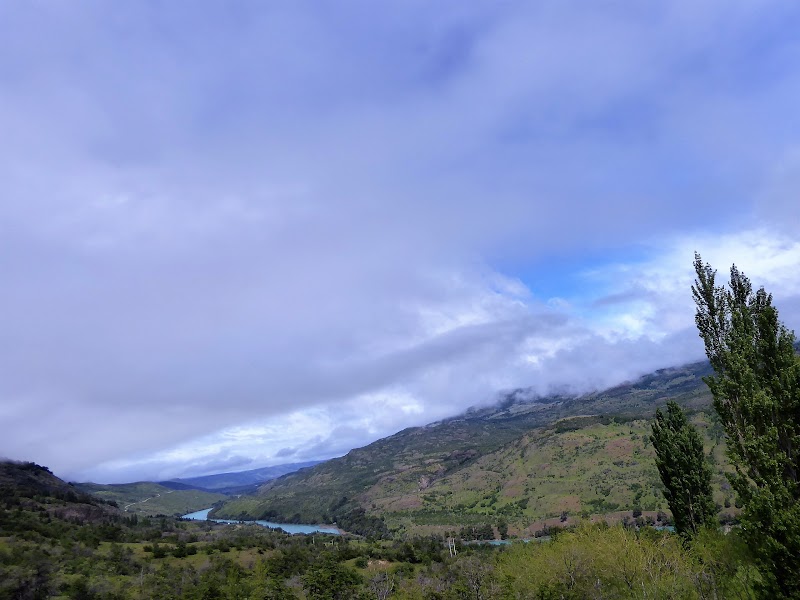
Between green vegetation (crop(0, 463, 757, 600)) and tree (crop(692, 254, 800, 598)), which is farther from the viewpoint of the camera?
green vegetation (crop(0, 463, 757, 600))

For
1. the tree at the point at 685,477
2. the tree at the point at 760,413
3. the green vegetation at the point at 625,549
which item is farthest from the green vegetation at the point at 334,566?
the tree at the point at 760,413

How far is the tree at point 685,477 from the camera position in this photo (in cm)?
5972

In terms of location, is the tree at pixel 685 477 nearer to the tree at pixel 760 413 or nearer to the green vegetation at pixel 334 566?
the green vegetation at pixel 334 566

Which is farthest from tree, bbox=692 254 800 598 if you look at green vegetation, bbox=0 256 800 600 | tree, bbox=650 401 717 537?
tree, bbox=650 401 717 537

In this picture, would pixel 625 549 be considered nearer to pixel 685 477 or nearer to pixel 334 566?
pixel 685 477

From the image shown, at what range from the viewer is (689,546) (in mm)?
51406

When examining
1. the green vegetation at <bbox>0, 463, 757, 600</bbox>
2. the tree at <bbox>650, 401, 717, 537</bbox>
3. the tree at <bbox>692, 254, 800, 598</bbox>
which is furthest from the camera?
the tree at <bbox>650, 401, 717, 537</bbox>

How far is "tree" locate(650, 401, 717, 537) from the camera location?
59719mm

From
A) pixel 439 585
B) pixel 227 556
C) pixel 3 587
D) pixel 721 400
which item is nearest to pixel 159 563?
pixel 227 556

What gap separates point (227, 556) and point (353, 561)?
33.3m

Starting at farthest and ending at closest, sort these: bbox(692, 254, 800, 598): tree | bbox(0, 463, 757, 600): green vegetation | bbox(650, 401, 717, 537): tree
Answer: bbox(650, 401, 717, 537): tree → bbox(0, 463, 757, 600): green vegetation → bbox(692, 254, 800, 598): tree

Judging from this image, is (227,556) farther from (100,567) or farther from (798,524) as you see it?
(798,524)

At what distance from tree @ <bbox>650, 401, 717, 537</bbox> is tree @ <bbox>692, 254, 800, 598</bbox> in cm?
3794

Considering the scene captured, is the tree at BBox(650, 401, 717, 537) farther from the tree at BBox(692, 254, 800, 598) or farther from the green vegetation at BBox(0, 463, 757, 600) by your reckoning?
the tree at BBox(692, 254, 800, 598)
